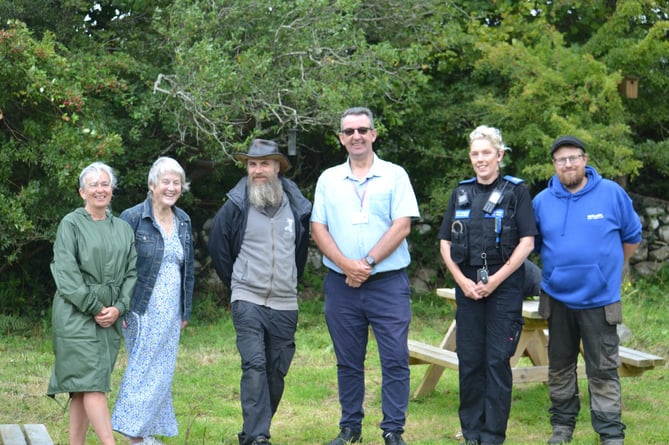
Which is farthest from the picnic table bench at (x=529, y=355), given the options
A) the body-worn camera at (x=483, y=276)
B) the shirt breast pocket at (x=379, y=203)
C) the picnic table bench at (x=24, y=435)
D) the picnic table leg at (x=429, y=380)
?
the picnic table bench at (x=24, y=435)

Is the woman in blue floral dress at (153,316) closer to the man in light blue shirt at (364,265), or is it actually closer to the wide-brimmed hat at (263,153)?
the wide-brimmed hat at (263,153)

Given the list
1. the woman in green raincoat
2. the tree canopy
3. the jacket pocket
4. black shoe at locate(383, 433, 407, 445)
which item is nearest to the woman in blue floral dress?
the woman in green raincoat

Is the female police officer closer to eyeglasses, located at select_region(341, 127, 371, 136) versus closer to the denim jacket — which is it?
eyeglasses, located at select_region(341, 127, 371, 136)

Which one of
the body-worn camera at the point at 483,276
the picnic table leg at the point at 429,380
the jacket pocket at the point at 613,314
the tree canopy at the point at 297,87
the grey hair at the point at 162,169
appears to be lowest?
the picnic table leg at the point at 429,380

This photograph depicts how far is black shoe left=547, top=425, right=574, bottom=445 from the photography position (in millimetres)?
5863

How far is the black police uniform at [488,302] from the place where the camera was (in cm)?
561

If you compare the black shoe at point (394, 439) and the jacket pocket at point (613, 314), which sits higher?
the jacket pocket at point (613, 314)

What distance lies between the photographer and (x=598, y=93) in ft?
37.2

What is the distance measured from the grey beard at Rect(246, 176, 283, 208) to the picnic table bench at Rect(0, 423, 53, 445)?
1.80 meters

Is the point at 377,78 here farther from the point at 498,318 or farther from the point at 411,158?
the point at 498,318

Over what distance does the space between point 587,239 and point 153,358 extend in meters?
2.69

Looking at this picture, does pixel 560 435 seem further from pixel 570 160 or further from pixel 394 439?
pixel 570 160

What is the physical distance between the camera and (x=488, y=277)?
5562mm

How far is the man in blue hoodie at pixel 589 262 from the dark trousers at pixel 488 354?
1.04ft
